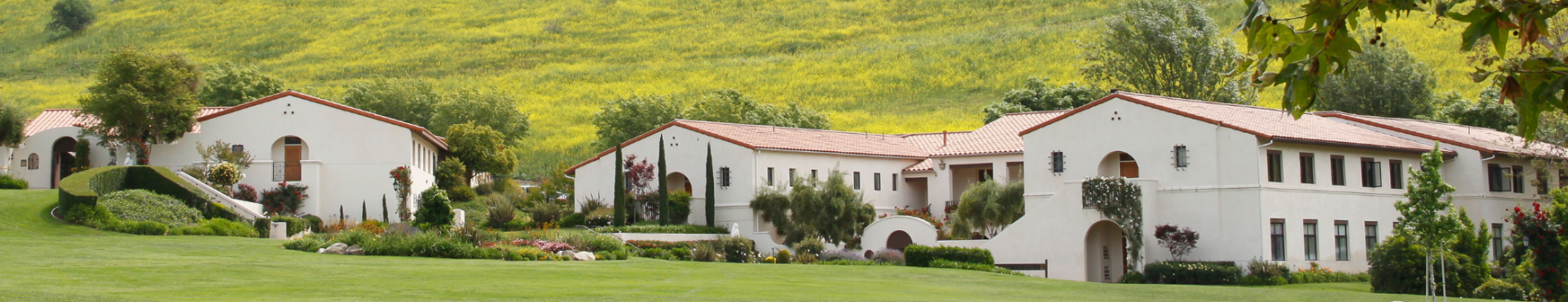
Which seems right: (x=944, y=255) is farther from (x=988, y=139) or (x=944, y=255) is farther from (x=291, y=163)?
(x=291, y=163)

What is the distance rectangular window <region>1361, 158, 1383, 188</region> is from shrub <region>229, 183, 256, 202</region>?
39607 millimetres

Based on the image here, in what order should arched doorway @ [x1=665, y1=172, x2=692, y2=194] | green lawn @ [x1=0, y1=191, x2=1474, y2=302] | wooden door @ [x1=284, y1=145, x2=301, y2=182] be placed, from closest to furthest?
green lawn @ [x1=0, y1=191, x2=1474, y2=302]
wooden door @ [x1=284, y1=145, x2=301, y2=182]
arched doorway @ [x1=665, y1=172, x2=692, y2=194]

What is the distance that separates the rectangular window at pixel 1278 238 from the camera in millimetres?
39312

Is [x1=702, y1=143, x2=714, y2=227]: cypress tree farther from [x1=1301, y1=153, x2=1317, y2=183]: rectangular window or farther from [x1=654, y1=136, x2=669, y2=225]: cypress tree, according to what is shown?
[x1=1301, y1=153, x2=1317, y2=183]: rectangular window

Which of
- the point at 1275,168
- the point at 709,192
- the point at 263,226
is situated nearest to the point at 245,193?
the point at 263,226

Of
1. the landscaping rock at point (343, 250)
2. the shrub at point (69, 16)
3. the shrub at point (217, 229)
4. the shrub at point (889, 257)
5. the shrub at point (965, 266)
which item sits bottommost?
the shrub at point (965, 266)

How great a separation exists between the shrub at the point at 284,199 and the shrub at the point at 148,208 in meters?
8.36

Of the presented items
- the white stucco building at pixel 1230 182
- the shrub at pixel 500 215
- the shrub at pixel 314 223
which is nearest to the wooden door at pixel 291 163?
the shrub at pixel 314 223

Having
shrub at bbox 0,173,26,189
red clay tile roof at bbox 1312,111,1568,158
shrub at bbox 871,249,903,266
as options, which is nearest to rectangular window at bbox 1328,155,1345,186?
red clay tile roof at bbox 1312,111,1568,158

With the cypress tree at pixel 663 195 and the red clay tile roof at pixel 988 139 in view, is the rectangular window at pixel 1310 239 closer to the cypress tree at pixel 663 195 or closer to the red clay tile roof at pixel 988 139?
the red clay tile roof at pixel 988 139

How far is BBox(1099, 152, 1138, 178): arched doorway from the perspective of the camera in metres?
43.7

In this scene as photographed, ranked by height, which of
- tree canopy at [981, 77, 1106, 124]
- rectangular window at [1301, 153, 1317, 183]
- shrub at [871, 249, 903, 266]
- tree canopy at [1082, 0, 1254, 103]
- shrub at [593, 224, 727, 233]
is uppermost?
tree canopy at [1082, 0, 1254, 103]

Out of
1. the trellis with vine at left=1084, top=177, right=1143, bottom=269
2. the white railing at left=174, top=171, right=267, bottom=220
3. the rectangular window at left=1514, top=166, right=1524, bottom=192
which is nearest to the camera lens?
the trellis with vine at left=1084, top=177, right=1143, bottom=269

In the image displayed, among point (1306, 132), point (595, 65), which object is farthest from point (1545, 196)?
point (595, 65)
